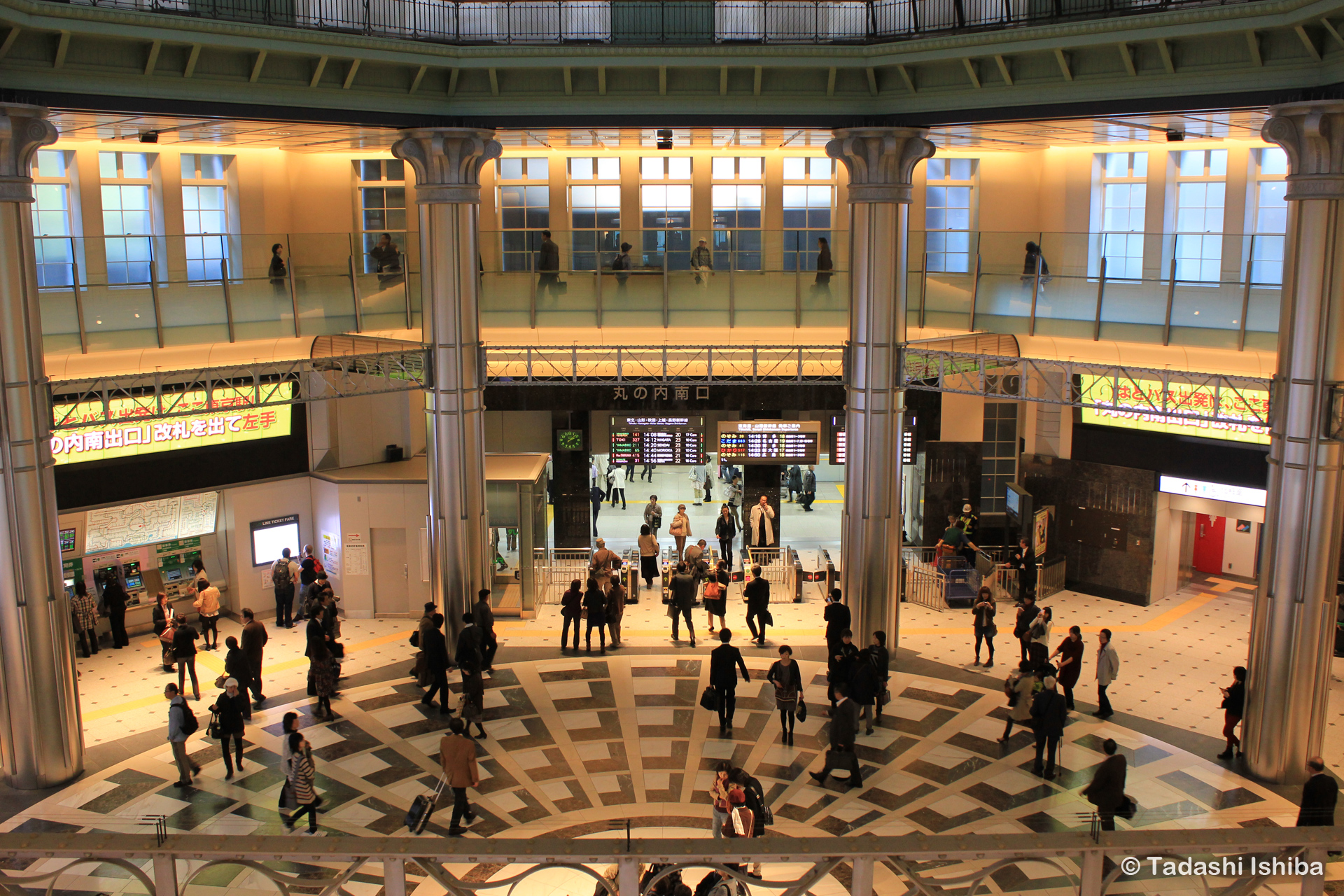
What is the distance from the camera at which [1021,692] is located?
555 inches

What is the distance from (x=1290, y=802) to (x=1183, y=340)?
6560mm

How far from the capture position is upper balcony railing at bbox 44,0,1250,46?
48.8 ft

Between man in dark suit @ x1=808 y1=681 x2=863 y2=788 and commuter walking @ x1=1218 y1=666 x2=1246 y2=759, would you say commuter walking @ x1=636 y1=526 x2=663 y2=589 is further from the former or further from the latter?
commuter walking @ x1=1218 y1=666 x2=1246 y2=759

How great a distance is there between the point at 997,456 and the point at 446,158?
13.4m

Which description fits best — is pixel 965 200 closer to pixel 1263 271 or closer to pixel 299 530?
pixel 1263 271

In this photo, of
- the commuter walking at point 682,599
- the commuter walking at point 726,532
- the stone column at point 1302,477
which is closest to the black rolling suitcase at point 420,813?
the commuter walking at point 682,599

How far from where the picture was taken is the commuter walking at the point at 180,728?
1267cm

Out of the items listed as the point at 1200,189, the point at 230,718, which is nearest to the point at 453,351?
the point at 230,718

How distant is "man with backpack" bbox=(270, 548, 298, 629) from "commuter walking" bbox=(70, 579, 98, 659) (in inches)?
114

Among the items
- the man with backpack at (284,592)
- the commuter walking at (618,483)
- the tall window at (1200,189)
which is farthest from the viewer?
the commuter walking at (618,483)

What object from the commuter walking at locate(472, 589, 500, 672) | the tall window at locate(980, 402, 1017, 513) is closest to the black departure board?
the tall window at locate(980, 402, 1017, 513)

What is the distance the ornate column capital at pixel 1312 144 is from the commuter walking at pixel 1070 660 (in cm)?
619

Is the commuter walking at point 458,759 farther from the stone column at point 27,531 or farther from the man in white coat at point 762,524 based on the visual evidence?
the man in white coat at point 762,524

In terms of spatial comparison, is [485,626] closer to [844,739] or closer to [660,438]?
[844,739]
